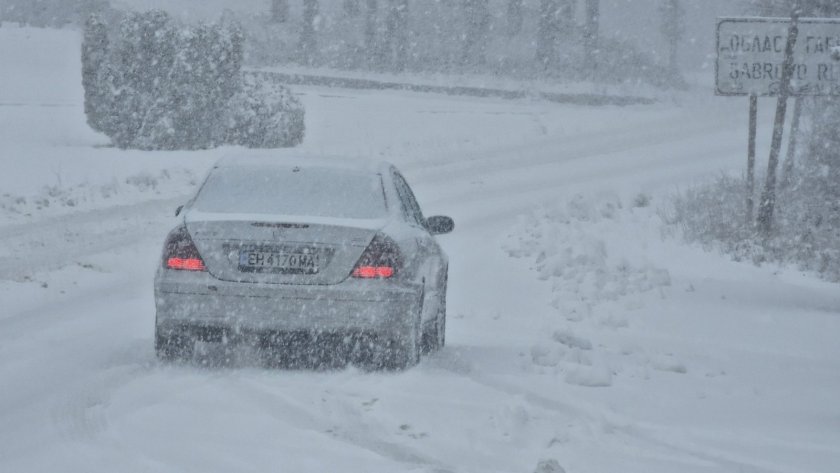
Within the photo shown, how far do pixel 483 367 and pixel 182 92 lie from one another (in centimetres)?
2127

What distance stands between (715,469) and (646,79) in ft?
179

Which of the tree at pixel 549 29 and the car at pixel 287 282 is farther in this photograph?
the tree at pixel 549 29

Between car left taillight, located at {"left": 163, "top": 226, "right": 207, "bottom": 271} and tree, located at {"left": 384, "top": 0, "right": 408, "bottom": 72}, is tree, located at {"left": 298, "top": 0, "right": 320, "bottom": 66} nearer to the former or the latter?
tree, located at {"left": 384, "top": 0, "right": 408, "bottom": 72}

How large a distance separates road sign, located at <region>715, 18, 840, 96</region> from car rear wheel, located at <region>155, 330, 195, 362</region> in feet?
28.2

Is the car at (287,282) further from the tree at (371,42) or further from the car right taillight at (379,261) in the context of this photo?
the tree at (371,42)

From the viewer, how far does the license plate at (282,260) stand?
7.44m

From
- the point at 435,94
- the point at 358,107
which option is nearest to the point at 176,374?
the point at 358,107

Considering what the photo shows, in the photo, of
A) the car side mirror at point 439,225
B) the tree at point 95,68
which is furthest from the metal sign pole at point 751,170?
the tree at point 95,68

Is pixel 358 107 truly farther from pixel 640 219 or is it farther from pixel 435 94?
pixel 640 219

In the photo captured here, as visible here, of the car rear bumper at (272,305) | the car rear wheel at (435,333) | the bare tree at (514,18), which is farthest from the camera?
the bare tree at (514,18)

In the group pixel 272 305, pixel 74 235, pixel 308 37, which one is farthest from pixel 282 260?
pixel 308 37

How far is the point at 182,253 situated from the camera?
7512mm

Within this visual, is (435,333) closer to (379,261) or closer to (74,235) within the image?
(379,261)

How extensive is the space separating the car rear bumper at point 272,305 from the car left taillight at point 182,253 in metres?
0.05
